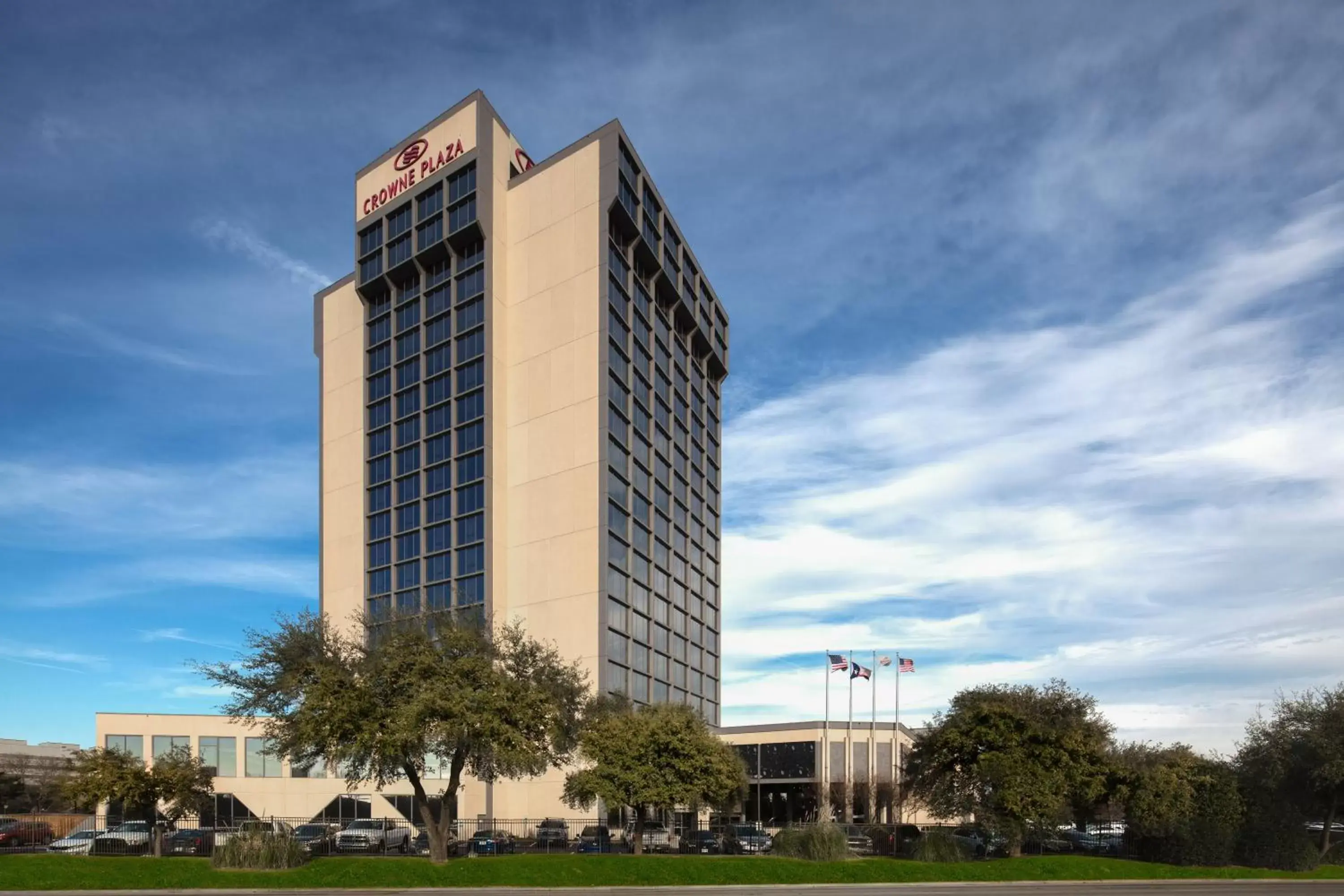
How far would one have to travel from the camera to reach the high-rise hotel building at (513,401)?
8325 cm

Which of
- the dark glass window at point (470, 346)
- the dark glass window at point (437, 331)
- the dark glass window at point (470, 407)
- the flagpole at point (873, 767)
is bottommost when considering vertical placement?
the flagpole at point (873, 767)

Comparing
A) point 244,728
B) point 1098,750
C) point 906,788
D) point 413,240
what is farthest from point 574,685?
point 413,240

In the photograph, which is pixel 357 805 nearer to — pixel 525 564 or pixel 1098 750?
pixel 525 564

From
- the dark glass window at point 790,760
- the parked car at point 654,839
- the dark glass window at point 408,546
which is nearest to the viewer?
the parked car at point 654,839

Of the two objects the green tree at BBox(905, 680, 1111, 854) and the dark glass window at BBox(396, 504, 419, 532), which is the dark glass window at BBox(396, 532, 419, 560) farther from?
the green tree at BBox(905, 680, 1111, 854)

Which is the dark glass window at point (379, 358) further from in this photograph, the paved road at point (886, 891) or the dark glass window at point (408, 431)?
the paved road at point (886, 891)

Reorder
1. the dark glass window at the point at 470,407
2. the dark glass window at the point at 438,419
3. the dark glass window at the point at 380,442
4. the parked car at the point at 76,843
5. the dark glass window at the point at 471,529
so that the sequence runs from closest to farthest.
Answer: the parked car at the point at 76,843 < the dark glass window at the point at 471,529 < the dark glass window at the point at 470,407 < the dark glass window at the point at 438,419 < the dark glass window at the point at 380,442

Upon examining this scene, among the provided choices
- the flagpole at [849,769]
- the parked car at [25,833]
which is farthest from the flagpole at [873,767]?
the parked car at [25,833]

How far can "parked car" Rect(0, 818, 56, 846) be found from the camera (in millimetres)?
50969

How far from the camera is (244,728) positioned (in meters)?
83.6

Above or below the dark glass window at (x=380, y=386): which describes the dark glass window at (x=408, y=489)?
below

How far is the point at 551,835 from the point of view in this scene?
2163 inches

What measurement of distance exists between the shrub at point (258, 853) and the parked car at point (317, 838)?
0.82m

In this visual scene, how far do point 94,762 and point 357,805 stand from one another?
31296 millimetres
